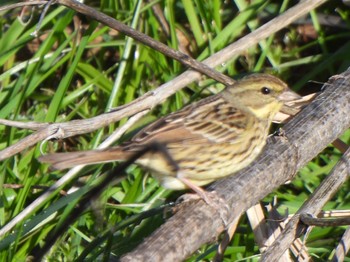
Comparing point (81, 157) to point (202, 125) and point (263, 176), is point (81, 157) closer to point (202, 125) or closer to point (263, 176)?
point (263, 176)

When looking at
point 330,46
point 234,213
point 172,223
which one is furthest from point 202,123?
point 330,46

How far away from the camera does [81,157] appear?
3201 millimetres

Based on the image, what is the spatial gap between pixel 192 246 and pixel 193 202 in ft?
1.18

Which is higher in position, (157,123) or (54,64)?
(54,64)

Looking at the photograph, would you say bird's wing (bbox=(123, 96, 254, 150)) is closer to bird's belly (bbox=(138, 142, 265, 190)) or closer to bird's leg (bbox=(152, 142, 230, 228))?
bird's belly (bbox=(138, 142, 265, 190))

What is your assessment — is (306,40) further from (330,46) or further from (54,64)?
(54,64)

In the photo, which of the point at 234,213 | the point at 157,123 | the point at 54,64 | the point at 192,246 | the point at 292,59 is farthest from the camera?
the point at 292,59

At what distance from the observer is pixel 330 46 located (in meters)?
5.03

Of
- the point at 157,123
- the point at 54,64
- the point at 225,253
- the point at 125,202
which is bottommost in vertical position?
the point at 225,253

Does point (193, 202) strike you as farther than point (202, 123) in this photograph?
No

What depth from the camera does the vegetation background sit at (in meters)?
3.83

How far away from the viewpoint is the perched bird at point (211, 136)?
3.45 m

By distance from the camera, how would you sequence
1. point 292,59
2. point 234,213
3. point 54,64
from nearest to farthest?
point 234,213 < point 54,64 < point 292,59

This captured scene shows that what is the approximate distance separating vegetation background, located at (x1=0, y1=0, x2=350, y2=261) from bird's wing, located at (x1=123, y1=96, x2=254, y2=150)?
322 mm
